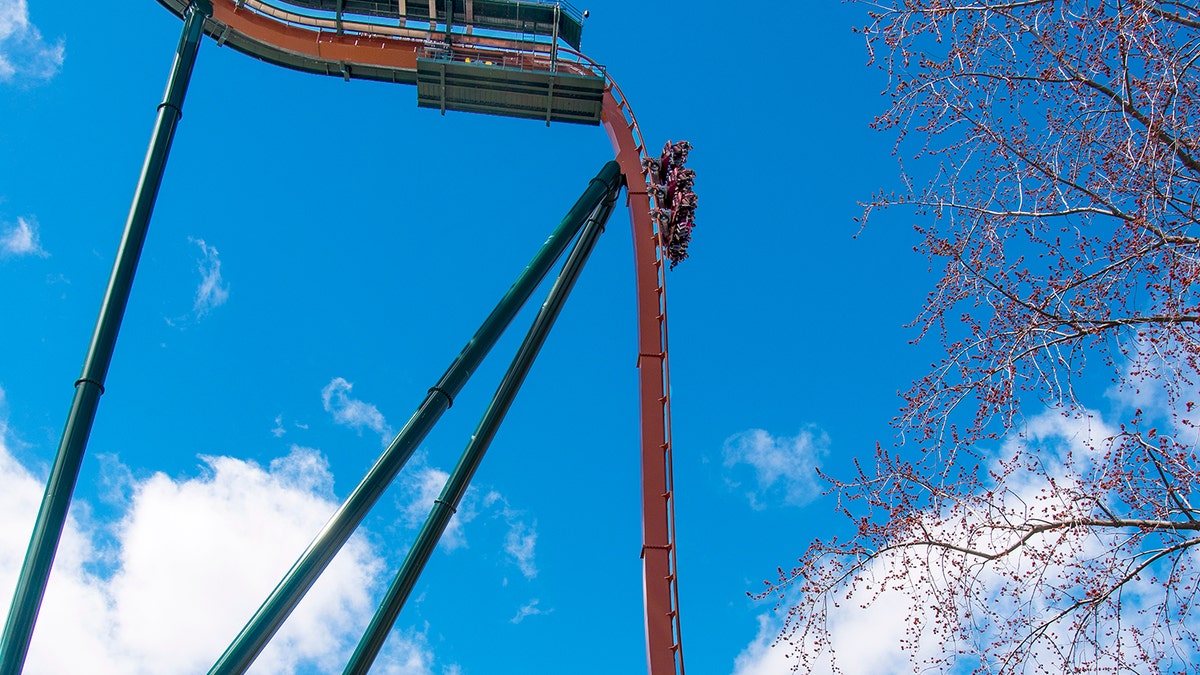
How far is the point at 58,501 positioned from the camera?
376 inches

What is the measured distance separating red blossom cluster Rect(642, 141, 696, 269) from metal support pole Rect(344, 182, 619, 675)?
833 millimetres

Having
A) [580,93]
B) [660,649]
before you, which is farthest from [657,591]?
[580,93]

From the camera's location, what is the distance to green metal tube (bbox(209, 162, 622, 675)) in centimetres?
950

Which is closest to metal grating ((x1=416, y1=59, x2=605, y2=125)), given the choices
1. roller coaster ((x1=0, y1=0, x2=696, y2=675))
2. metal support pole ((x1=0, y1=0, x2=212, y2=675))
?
roller coaster ((x1=0, y1=0, x2=696, y2=675))

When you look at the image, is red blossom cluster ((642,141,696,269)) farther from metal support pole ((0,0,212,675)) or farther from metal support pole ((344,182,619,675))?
metal support pole ((0,0,212,675))

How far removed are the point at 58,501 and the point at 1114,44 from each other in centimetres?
855

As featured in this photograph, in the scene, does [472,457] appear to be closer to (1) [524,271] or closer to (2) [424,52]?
(1) [524,271]

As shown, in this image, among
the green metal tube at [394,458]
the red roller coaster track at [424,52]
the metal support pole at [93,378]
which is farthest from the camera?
the red roller coaster track at [424,52]

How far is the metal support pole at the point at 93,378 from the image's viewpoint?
866cm

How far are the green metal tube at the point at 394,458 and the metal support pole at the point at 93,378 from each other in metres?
Result: 1.51

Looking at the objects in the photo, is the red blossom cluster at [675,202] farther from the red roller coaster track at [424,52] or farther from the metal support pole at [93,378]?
the metal support pole at [93,378]

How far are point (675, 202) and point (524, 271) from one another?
9.55ft

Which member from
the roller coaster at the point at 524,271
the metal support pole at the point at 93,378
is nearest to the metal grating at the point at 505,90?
the roller coaster at the point at 524,271

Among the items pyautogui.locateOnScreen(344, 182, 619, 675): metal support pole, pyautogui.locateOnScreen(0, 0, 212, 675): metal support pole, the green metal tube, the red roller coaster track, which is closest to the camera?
pyautogui.locateOnScreen(0, 0, 212, 675): metal support pole
